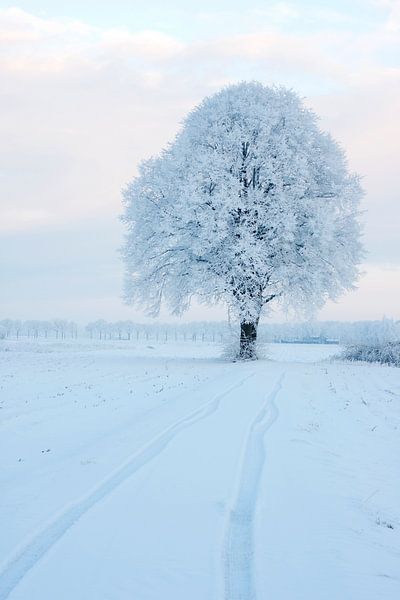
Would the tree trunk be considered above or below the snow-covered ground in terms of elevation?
above

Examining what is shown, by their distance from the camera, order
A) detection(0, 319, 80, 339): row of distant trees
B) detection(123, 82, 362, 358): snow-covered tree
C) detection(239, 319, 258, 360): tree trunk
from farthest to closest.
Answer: detection(0, 319, 80, 339): row of distant trees
detection(239, 319, 258, 360): tree trunk
detection(123, 82, 362, 358): snow-covered tree

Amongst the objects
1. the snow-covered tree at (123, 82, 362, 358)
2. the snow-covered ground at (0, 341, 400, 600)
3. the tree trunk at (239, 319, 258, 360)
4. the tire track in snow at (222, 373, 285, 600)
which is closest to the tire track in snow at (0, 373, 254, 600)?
the snow-covered ground at (0, 341, 400, 600)

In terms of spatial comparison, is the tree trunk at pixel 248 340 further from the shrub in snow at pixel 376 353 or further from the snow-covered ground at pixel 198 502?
the snow-covered ground at pixel 198 502

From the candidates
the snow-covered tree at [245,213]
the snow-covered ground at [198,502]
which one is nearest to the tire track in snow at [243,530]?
the snow-covered ground at [198,502]

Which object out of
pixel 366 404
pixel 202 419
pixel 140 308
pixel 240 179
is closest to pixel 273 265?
pixel 240 179

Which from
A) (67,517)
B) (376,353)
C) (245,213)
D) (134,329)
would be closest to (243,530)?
(67,517)

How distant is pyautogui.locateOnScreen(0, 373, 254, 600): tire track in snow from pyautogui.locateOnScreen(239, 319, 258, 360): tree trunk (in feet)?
59.0

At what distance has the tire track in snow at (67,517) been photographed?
381 centimetres

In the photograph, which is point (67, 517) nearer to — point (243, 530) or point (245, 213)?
point (243, 530)

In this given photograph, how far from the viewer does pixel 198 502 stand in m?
5.42

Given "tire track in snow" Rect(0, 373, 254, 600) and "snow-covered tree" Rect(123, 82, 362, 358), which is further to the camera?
"snow-covered tree" Rect(123, 82, 362, 358)

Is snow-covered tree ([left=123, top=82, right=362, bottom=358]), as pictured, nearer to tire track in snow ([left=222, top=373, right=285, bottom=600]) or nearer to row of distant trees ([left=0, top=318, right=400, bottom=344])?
tire track in snow ([left=222, top=373, right=285, bottom=600])

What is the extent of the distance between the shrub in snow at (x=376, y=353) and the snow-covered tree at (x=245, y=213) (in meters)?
4.77

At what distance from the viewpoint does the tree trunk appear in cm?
2677
